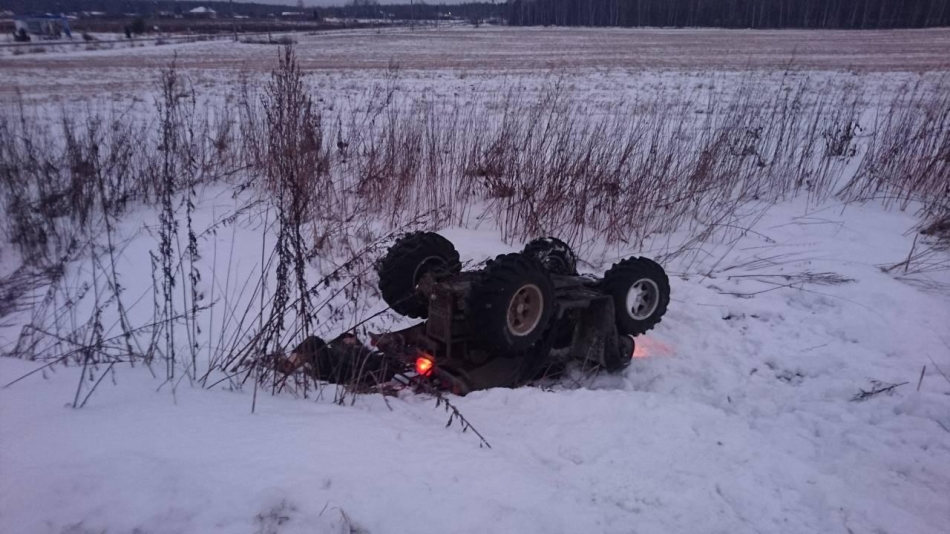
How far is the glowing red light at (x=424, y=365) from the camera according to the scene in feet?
11.8

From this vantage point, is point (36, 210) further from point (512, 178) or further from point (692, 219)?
point (692, 219)

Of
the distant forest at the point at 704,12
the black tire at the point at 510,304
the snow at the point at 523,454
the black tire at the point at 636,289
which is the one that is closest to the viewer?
the snow at the point at 523,454

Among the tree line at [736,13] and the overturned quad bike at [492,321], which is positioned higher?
the tree line at [736,13]

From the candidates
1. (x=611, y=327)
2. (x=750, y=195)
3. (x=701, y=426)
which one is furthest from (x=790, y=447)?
(x=750, y=195)

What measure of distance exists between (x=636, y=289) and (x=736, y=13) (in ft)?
251

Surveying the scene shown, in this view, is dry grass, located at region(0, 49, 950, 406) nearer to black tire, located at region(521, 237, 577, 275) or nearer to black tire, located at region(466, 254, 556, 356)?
black tire, located at region(521, 237, 577, 275)

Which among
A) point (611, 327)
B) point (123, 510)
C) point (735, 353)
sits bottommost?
point (735, 353)

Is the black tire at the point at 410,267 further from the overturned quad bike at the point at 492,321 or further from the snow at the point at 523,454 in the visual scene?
the snow at the point at 523,454

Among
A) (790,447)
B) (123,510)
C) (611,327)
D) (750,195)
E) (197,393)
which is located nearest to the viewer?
(123,510)

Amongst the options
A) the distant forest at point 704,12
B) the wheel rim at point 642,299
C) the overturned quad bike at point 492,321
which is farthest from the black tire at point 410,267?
the distant forest at point 704,12

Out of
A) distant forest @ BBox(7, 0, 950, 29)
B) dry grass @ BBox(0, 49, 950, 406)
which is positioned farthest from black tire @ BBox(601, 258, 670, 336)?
distant forest @ BBox(7, 0, 950, 29)

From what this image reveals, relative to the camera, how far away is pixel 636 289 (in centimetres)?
390

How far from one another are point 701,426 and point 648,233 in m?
3.43

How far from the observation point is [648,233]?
244 inches
